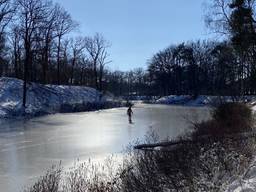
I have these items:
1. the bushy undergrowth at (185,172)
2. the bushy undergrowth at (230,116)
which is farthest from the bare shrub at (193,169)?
the bushy undergrowth at (230,116)

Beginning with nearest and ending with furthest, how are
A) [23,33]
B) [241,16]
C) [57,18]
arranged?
[241,16] < [23,33] < [57,18]

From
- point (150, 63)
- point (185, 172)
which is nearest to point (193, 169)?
point (185, 172)

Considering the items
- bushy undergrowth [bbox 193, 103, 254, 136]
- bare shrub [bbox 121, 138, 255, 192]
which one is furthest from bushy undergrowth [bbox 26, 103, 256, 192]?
bushy undergrowth [bbox 193, 103, 254, 136]

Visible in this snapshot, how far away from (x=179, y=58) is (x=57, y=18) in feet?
156

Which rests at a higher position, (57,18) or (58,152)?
(57,18)

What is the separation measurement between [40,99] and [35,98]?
882 millimetres

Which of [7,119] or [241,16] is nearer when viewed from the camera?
[241,16]

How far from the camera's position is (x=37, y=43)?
56.6 metres

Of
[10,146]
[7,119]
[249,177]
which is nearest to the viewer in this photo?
[249,177]

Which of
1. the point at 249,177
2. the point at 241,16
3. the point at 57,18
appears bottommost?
the point at 249,177

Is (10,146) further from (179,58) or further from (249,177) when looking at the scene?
(179,58)

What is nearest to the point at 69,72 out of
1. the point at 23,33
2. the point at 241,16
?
the point at 23,33

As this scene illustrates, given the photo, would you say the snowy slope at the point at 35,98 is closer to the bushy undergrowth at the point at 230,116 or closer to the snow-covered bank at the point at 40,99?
the snow-covered bank at the point at 40,99

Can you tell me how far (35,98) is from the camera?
51.0 meters
